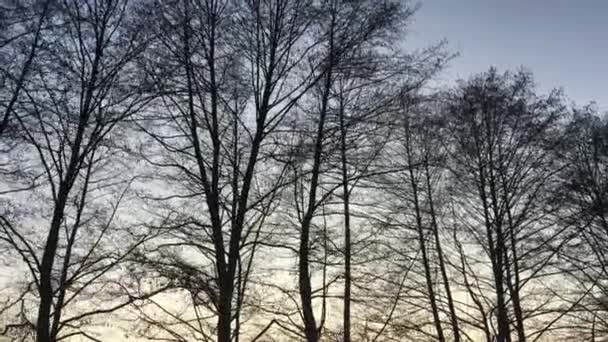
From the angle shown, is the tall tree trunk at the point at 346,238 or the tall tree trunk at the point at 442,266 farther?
the tall tree trunk at the point at 442,266

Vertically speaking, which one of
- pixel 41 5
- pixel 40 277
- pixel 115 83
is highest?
pixel 41 5

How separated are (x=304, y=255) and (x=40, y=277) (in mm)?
3525

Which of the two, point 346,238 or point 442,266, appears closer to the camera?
point 346,238

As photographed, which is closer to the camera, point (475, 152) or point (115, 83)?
point (115, 83)

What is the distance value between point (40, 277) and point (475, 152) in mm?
8493

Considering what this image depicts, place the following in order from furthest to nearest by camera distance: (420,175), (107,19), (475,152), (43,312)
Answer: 1. (420,175)
2. (475,152)
3. (107,19)
4. (43,312)

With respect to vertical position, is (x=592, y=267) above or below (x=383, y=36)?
below

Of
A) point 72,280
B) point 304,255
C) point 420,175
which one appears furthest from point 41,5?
point 420,175

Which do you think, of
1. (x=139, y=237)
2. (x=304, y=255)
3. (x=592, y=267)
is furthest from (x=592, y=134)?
(x=139, y=237)

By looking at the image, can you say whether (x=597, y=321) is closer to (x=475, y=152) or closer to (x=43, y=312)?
(x=475, y=152)

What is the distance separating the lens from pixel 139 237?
597 centimetres

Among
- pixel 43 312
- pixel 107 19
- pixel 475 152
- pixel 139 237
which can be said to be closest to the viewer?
pixel 43 312

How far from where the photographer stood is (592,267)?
10.1m

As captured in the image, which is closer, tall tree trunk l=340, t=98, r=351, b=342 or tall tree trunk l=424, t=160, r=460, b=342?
tall tree trunk l=340, t=98, r=351, b=342
